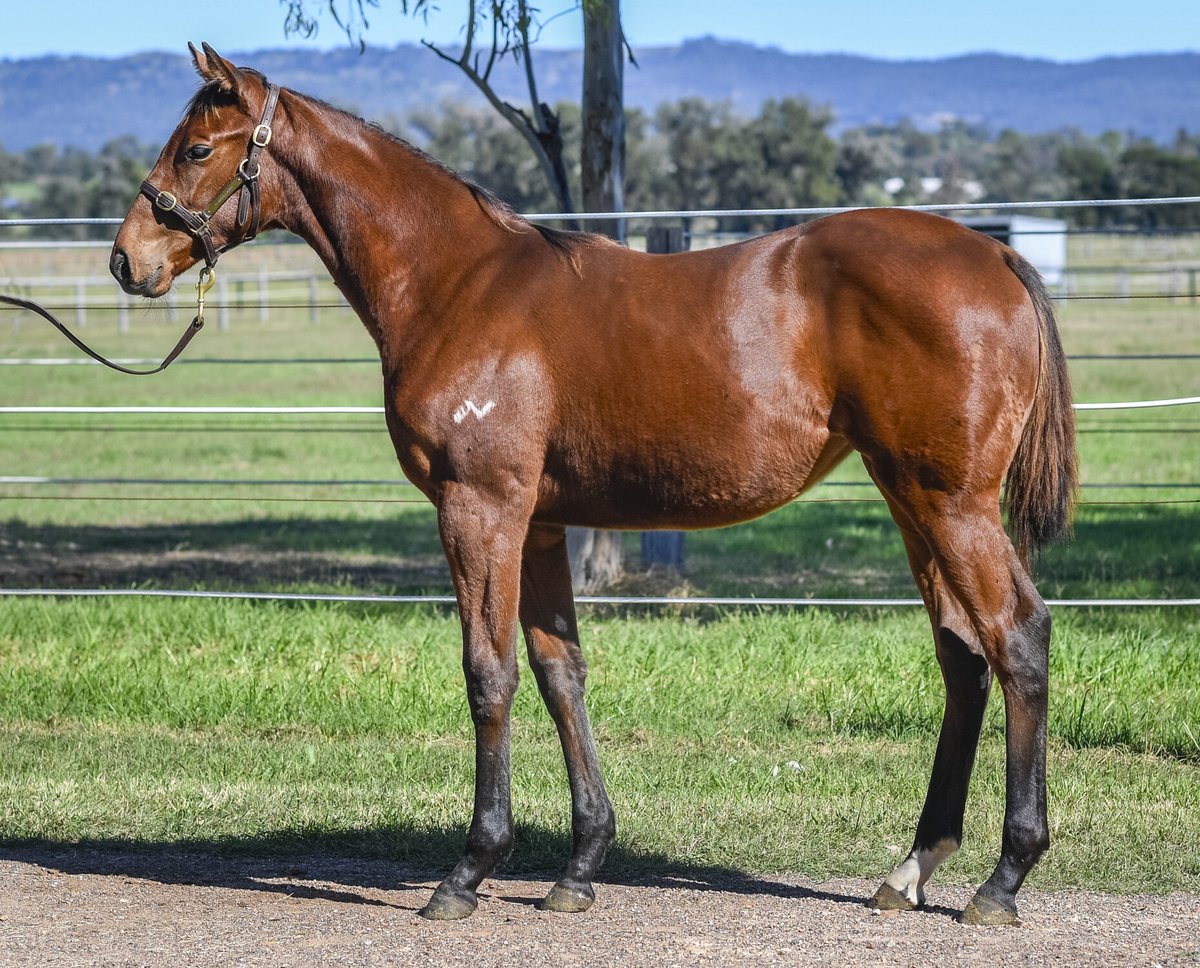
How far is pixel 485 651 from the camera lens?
403 cm

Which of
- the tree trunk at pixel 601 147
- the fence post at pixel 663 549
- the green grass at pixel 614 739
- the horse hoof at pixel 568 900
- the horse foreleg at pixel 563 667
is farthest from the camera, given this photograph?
the fence post at pixel 663 549

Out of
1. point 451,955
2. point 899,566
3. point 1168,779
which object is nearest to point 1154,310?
point 899,566

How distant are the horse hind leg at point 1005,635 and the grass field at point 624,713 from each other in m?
0.46

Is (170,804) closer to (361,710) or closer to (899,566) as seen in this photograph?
(361,710)

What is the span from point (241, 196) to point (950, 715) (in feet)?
8.93

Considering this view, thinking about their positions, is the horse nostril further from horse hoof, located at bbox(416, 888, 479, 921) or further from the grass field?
horse hoof, located at bbox(416, 888, 479, 921)

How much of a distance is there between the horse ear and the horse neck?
17 cm

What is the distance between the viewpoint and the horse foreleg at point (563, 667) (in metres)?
4.27

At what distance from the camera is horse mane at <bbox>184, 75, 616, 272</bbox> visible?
4176mm

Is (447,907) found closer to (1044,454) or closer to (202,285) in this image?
(202,285)

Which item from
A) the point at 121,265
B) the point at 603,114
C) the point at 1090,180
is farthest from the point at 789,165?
the point at 121,265

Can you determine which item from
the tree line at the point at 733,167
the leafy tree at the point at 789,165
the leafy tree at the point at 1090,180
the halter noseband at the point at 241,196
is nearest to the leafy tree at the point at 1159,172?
the tree line at the point at 733,167

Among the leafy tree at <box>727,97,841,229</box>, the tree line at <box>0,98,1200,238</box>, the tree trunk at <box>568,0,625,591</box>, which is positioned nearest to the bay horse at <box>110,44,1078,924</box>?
the tree trunk at <box>568,0,625,591</box>

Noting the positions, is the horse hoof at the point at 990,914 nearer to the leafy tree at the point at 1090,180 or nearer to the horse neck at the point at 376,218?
the horse neck at the point at 376,218
